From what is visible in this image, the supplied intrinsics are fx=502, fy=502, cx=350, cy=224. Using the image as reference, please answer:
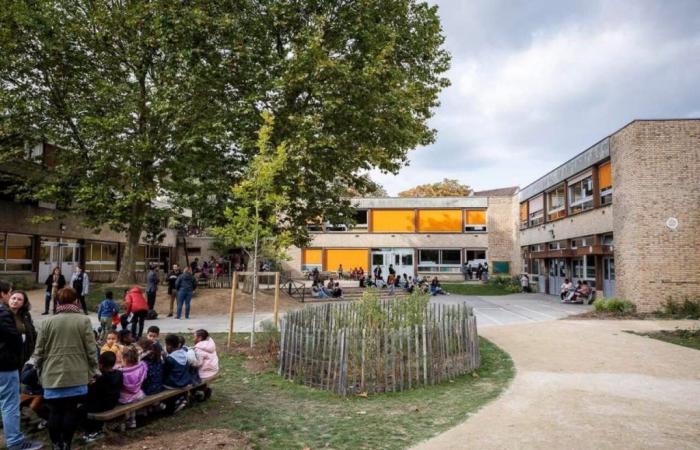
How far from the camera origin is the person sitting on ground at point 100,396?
5430 millimetres

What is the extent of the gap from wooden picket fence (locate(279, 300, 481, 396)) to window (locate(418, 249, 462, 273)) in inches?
1240

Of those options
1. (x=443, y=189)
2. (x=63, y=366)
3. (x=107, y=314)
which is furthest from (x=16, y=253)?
(x=443, y=189)

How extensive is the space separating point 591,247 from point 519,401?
52.8 feet

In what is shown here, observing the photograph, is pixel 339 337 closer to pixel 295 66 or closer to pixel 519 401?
pixel 519 401

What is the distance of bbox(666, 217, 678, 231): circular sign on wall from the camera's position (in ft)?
55.1

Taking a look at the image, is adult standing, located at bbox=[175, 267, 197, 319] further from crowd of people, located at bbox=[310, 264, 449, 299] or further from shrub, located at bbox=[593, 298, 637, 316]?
shrub, located at bbox=[593, 298, 637, 316]

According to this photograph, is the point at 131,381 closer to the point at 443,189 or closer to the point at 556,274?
the point at 556,274

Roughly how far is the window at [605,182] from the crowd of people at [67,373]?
59.7ft

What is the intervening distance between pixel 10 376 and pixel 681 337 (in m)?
13.8

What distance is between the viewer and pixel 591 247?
20.8 m

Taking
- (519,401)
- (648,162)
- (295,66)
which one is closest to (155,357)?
(519,401)

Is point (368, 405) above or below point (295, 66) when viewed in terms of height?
below

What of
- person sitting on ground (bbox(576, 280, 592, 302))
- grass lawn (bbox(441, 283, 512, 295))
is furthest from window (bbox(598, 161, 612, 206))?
grass lawn (bbox(441, 283, 512, 295))

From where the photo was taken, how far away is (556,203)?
27.2m
